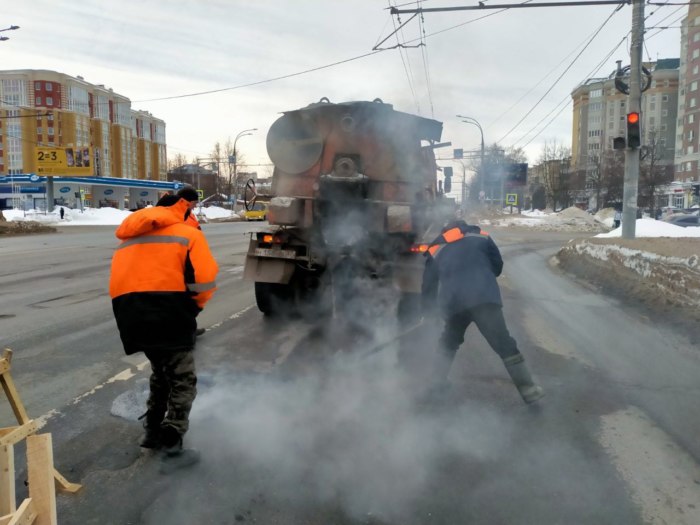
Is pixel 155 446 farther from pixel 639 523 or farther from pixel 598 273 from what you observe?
pixel 598 273

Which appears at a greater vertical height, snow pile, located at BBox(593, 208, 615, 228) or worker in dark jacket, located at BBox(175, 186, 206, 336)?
worker in dark jacket, located at BBox(175, 186, 206, 336)

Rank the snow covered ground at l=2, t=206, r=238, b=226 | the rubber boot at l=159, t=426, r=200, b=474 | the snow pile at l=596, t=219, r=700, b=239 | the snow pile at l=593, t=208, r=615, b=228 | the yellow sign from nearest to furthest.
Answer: the rubber boot at l=159, t=426, r=200, b=474, the snow pile at l=596, t=219, r=700, b=239, the snow pile at l=593, t=208, r=615, b=228, the snow covered ground at l=2, t=206, r=238, b=226, the yellow sign


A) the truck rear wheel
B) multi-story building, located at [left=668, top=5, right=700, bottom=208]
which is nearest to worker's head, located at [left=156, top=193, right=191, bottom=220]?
the truck rear wheel

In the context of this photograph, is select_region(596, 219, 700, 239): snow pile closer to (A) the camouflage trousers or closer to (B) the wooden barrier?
(A) the camouflage trousers

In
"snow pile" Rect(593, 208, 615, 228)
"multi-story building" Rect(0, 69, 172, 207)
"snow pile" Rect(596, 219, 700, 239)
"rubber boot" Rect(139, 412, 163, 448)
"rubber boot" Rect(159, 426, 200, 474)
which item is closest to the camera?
"rubber boot" Rect(159, 426, 200, 474)

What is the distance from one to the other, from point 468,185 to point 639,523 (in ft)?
78.0

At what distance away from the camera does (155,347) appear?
2787 mm

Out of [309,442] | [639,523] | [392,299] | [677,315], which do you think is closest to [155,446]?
[309,442]

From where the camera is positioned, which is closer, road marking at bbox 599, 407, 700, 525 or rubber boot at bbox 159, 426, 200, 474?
road marking at bbox 599, 407, 700, 525

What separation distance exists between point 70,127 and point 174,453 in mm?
82928

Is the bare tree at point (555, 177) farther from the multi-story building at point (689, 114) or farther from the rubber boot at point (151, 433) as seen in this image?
the rubber boot at point (151, 433)

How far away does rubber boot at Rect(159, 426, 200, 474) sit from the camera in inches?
111

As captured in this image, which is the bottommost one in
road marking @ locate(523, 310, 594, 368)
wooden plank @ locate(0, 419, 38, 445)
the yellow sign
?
road marking @ locate(523, 310, 594, 368)

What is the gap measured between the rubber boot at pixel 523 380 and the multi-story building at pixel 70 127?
58.6m
